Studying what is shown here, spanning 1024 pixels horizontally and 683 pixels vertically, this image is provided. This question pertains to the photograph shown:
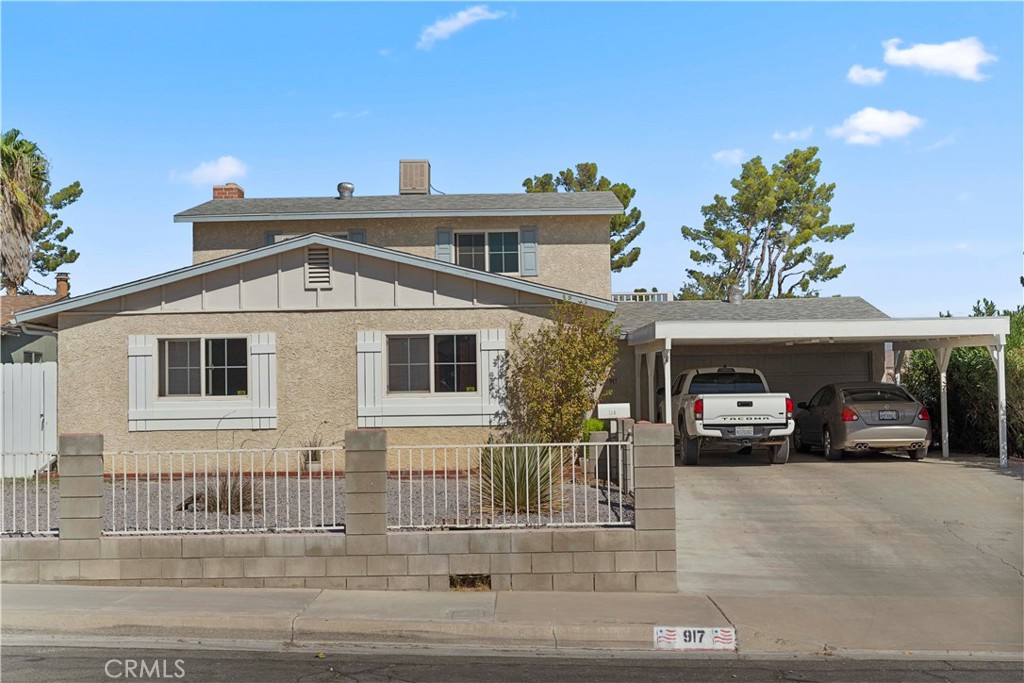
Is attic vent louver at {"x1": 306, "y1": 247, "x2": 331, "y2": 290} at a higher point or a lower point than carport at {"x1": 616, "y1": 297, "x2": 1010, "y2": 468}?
higher

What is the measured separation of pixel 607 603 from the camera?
8.95 metres

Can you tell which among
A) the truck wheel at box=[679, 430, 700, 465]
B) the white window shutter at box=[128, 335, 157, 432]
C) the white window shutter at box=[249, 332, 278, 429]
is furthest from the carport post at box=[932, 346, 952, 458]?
the white window shutter at box=[128, 335, 157, 432]

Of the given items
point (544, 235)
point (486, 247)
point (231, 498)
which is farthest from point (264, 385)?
point (544, 235)

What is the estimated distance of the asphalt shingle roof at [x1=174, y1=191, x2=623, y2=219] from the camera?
20.4 m

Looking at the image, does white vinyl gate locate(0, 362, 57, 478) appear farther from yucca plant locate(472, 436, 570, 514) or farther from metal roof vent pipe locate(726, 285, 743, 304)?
metal roof vent pipe locate(726, 285, 743, 304)

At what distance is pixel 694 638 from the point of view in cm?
805

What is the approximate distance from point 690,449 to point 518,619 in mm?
Answer: 8794

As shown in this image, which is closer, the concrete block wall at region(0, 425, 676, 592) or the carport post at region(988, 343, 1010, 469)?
the concrete block wall at region(0, 425, 676, 592)

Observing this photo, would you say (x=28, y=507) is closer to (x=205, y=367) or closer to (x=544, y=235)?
(x=205, y=367)

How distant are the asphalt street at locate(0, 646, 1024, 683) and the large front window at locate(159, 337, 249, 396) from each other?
8060 mm

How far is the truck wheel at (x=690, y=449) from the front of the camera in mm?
16438

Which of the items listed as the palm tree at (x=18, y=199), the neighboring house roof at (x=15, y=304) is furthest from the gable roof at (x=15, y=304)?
the palm tree at (x=18, y=199)

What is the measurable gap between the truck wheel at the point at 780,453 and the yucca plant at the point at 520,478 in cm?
738

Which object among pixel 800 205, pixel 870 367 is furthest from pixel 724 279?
pixel 870 367
